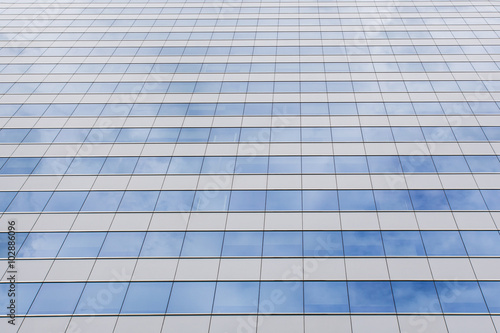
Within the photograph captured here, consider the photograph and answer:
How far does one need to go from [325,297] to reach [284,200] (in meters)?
5.97

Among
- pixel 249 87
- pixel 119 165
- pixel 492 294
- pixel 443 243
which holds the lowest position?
pixel 492 294

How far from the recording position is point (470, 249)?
731 inches

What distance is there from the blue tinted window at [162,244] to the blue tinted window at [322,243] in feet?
22.4

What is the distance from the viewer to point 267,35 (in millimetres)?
34219

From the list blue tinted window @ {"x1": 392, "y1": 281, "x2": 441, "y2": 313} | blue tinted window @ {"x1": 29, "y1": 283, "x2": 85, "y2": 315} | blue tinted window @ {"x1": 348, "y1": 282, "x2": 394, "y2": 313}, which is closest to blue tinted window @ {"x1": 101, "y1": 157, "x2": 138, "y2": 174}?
blue tinted window @ {"x1": 29, "y1": 283, "x2": 85, "y2": 315}

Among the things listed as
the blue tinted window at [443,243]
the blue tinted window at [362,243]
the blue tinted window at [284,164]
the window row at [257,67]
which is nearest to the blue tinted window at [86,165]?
the window row at [257,67]

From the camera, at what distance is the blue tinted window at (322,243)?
1856cm

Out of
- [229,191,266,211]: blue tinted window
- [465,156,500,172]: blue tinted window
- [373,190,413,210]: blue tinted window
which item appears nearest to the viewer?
[373,190,413,210]: blue tinted window

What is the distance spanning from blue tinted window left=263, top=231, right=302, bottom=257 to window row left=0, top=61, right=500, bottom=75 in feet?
51.5

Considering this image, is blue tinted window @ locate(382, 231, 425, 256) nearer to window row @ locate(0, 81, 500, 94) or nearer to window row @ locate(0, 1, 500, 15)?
window row @ locate(0, 81, 500, 94)

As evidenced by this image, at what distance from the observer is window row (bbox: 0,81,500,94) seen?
91.6ft

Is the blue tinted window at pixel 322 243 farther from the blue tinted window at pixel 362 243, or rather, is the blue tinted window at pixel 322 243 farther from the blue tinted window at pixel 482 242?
the blue tinted window at pixel 482 242

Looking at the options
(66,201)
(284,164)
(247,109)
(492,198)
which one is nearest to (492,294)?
(492,198)

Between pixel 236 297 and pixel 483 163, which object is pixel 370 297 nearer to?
Result: pixel 236 297
